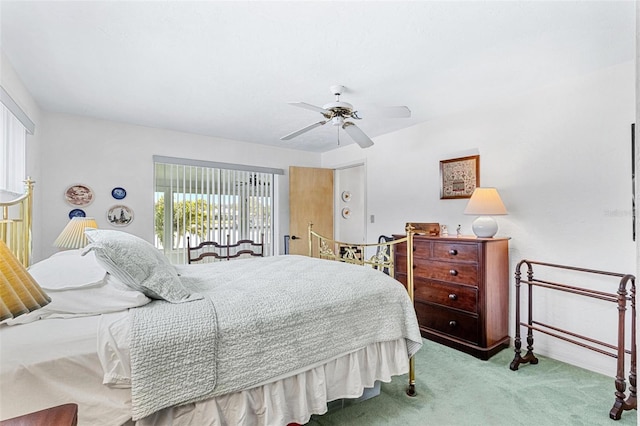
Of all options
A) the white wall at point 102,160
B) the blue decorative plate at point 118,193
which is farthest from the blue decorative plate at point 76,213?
the blue decorative plate at point 118,193

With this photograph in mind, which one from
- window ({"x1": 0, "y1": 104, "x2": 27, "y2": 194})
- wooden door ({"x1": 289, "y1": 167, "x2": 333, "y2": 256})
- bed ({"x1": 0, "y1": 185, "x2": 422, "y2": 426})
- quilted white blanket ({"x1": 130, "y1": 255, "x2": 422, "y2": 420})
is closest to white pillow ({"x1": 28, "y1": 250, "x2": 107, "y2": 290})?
bed ({"x1": 0, "y1": 185, "x2": 422, "y2": 426})

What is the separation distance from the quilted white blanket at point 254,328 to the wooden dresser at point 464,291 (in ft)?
3.34

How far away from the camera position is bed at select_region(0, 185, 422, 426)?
3.44 ft

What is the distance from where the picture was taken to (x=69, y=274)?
1342 millimetres

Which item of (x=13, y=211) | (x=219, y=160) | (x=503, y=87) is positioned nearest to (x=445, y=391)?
(x=503, y=87)

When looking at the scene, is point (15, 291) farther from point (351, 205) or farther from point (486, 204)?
point (351, 205)

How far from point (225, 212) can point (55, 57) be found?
116 inches

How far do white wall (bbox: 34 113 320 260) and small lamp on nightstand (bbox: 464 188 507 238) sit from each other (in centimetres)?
331

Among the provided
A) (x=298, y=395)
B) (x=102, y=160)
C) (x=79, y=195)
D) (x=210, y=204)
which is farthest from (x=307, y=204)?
(x=298, y=395)

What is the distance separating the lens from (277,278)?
190cm

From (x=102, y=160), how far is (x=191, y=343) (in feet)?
10.7

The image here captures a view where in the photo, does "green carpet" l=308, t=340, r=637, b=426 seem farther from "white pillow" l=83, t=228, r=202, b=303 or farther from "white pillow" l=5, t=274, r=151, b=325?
"white pillow" l=5, t=274, r=151, b=325

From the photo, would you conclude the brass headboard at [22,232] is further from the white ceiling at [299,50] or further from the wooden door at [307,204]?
the wooden door at [307,204]

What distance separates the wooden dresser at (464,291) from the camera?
259 centimetres
